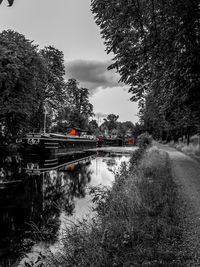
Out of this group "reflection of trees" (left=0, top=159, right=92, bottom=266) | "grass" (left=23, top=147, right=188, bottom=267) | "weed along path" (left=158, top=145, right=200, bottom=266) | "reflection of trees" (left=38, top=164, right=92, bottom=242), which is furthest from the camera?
"reflection of trees" (left=38, top=164, right=92, bottom=242)

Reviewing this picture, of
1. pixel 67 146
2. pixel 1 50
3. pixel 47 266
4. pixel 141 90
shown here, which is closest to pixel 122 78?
pixel 141 90

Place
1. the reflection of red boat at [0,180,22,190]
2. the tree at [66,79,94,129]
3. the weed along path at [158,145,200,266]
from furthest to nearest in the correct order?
the tree at [66,79,94,129], the reflection of red boat at [0,180,22,190], the weed along path at [158,145,200,266]

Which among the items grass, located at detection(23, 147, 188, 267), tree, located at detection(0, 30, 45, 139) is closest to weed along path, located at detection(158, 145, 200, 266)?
grass, located at detection(23, 147, 188, 267)

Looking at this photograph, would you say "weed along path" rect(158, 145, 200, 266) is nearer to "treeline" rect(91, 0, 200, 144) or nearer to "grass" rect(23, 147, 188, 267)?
"grass" rect(23, 147, 188, 267)

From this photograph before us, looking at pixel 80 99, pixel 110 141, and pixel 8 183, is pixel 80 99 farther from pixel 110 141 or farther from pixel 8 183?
pixel 8 183

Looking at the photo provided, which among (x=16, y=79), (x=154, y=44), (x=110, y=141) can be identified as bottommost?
(x=110, y=141)

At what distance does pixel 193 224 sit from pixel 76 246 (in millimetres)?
2474

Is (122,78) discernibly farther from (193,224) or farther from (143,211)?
(193,224)

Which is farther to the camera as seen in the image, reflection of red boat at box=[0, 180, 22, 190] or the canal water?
reflection of red boat at box=[0, 180, 22, 190]

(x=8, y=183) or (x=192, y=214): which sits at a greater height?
(x=192, y=214)

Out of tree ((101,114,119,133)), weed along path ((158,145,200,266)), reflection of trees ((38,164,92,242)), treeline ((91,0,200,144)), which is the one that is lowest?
reflection of trees ((38,164,92,242))

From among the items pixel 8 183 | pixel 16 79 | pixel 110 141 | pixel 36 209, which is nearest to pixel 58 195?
pixel 36 209

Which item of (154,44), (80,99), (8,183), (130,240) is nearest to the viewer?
(130,240)

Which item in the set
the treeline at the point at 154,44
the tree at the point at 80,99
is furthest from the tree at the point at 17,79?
the tree at the point at 80,99
